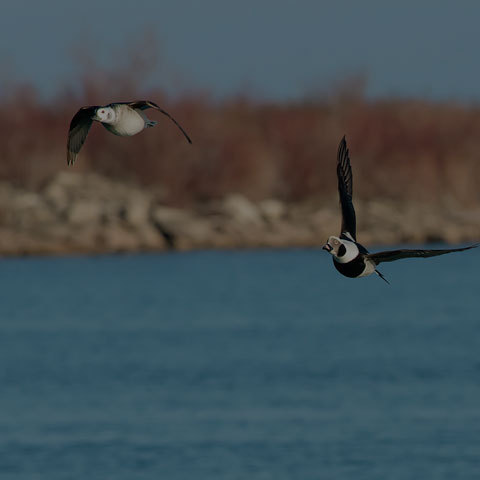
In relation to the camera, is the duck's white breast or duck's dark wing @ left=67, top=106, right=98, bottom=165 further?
duck's dark wing @ left=67, top=106, right=98, bottom=165

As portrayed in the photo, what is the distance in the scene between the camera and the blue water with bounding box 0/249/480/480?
90.0 ft

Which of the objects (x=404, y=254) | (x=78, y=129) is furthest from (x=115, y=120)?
(x=404, y=254)

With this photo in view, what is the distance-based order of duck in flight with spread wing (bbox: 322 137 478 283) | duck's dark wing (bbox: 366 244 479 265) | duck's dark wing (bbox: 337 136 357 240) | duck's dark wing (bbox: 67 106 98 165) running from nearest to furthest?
1. duck's dark wing (bbox: 366 244 479 265)
2. duck in flight with spread wing (bbox: 322 137 478 283)
3. duck's dark wing (bbox: 337 136 357 240)
4. duck's dark wing (bbox: 67 106 98 165)

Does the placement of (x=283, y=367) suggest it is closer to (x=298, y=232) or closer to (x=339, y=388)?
(x=339, y=388)

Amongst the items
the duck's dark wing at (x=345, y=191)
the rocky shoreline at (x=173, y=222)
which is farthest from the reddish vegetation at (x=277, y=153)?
the duck's dark wing at (x=345, y=191)

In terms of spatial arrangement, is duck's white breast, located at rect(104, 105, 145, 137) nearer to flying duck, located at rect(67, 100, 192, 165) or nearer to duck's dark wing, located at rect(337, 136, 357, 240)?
flying duck, located at rect(67, 100, 192, 165)

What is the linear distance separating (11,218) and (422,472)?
34.8 meters

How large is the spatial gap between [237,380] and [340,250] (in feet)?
104

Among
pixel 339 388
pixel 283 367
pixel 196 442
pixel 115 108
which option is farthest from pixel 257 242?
pixel 115 108

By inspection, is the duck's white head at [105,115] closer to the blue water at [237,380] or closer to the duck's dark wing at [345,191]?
the duck's dark wing at [345,191]

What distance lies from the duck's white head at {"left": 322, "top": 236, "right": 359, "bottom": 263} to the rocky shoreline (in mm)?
50507

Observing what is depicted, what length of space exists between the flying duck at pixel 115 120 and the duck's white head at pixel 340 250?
3.01 ft

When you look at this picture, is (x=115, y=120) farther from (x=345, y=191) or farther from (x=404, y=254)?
(x=404, y=254)

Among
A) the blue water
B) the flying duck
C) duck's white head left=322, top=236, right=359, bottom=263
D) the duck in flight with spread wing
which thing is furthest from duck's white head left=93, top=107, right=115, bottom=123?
the blue water
